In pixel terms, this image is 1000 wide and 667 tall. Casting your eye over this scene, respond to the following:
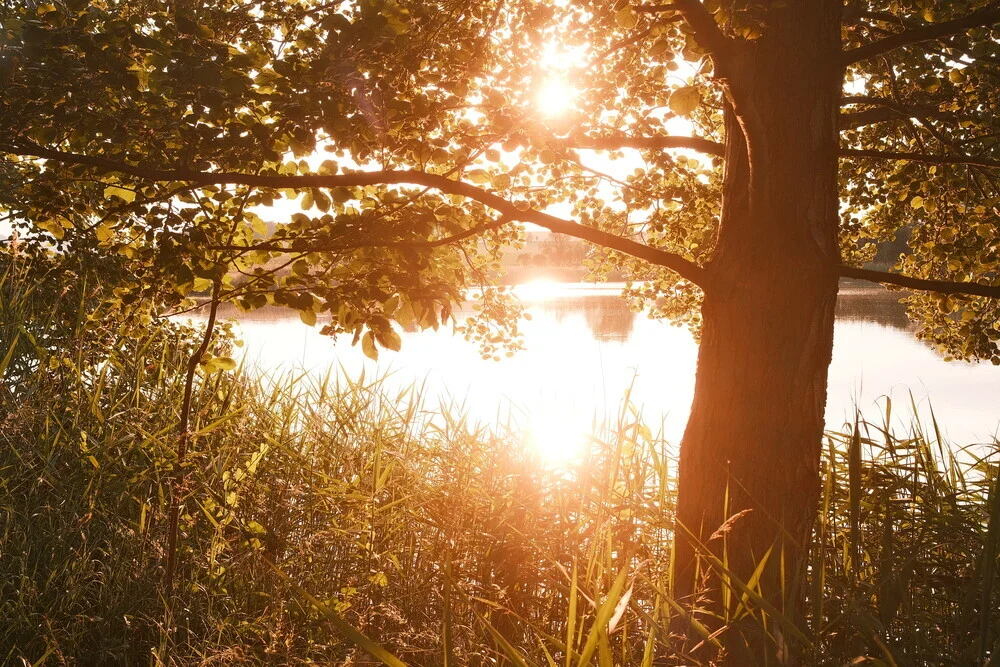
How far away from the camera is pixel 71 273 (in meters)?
4.33

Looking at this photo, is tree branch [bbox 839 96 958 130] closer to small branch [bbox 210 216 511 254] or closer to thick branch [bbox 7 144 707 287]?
thick branch [bbox 7 144 707 287]

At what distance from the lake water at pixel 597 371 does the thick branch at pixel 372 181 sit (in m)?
1.89

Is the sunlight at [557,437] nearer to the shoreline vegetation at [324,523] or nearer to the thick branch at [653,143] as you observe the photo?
the shoreline vegetation at [324,523]

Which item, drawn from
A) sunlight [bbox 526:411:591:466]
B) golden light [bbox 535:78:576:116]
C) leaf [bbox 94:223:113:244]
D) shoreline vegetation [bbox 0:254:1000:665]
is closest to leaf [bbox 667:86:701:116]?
golden light [bbox 535:78:576:116]

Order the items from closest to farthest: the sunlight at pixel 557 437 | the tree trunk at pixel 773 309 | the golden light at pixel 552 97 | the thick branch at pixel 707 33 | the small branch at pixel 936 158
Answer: the thick branch at pixel 707 33, the tree trunk at pixel 773 309, the golden light at pixel 552 97, the small branch at pixel 936 158, the sunlight at pixel 557 437

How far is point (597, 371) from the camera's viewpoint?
1555cm

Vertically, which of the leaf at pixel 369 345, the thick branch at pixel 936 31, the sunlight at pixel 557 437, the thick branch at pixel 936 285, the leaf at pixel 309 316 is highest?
the thick branch at pixel 936 31

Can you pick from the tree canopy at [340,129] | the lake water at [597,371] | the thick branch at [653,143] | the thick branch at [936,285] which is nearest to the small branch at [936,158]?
the tree canopy at [340,129]

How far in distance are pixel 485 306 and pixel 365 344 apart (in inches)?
69.2

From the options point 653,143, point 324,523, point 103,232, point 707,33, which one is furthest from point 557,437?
point 103,232

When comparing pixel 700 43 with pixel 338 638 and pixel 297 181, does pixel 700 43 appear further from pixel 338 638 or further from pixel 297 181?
pixel 338 638

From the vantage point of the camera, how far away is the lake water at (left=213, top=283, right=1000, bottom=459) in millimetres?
6227

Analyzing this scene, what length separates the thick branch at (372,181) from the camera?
3.08 m

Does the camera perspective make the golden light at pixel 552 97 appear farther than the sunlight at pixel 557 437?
No
